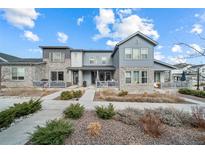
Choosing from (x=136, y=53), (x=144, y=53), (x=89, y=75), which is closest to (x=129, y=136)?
(x=136, y=53)

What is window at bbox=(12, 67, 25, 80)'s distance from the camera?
942 inches

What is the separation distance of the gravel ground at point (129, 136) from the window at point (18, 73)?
21104 millimetres

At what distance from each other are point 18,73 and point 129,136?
23.3 m

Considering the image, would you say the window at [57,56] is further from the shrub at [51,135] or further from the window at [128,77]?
the shrub at [51,135]

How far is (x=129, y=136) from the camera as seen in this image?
4977 mm

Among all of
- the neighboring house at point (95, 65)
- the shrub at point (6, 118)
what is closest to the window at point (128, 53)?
the neighboring house at point (95, 65)

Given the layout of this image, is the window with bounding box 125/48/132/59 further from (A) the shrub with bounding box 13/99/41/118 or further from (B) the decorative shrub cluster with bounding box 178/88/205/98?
(A) the shrub with bounding box 13/99/41/118

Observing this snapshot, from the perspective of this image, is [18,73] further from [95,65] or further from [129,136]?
[129,136]

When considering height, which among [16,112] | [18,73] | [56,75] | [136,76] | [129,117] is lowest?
[129,117]

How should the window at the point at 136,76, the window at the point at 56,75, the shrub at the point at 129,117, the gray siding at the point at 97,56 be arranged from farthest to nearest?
the gray siding at the point at 97,56, the window at the point at 56,75, the window at the point at 136,76, the shrub at the point at 129,117

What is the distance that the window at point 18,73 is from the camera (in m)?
23.9
